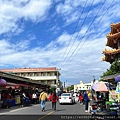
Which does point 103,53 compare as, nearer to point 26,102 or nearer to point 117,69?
point 117,69

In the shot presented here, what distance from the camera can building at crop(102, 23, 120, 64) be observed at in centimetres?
2992

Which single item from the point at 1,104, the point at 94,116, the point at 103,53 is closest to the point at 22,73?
the point at 103,53

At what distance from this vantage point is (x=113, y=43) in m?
32.5

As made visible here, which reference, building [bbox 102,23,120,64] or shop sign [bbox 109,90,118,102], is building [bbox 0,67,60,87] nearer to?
building [bbox 102,23,120,64]

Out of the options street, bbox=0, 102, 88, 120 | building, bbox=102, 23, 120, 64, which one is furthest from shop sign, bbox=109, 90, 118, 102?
building, bbox=102, 23, 120, 64

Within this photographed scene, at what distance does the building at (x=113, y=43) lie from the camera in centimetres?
2992

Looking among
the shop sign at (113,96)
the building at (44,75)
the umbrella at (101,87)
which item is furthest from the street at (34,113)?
the building at (44,75)

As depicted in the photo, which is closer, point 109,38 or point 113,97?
point 113,97

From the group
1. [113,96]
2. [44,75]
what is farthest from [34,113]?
[44,75]

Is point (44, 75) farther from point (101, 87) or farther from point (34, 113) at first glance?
point (34, 113)

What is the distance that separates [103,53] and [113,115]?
22348 millimetres

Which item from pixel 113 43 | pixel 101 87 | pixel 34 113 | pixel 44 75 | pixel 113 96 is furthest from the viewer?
pixel 44 75

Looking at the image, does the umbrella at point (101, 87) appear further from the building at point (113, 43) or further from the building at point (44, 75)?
the building at point (44, 75)

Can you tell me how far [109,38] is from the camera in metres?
30.9
